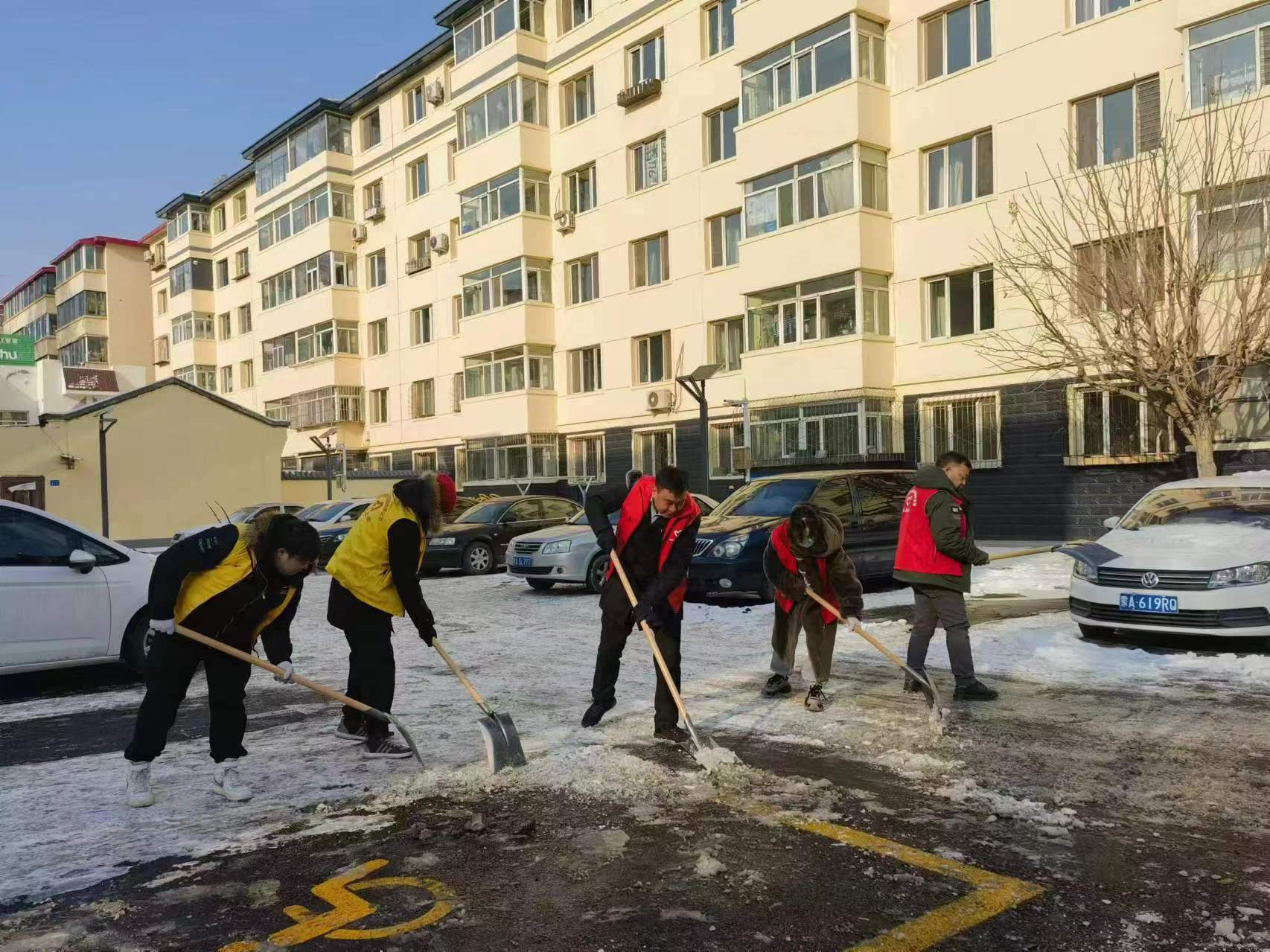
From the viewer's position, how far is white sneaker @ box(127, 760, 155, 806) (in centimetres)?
486

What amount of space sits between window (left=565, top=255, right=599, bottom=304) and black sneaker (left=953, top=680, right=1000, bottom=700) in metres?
23.4

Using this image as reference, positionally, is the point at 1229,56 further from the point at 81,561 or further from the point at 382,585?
the point at 81,561

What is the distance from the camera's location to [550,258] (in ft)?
101

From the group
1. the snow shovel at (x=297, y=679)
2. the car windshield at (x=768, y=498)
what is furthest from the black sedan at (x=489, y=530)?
the snow shovel at (x=297, y=679)

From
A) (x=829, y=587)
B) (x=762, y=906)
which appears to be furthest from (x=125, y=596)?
(x=762, y=906)

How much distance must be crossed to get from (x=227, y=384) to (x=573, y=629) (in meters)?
43.6

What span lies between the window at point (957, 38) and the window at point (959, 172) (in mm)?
1539

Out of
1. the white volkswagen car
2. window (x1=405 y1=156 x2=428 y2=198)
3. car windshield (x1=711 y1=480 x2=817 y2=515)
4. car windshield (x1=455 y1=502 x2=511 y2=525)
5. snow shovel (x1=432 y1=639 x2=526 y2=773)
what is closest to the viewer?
snow shovel (x1=432 y1=639 x2=526 y2=773)

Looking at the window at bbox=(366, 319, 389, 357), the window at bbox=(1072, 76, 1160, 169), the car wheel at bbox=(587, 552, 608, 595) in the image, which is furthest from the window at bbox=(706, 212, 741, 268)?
the window at bbox=(366, 319, 389, 357)

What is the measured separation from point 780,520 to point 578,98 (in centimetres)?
2164

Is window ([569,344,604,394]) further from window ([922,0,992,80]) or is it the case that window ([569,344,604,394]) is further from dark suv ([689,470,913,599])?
dark suv ([689,470,913,599])

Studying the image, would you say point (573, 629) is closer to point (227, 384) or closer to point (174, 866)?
point (174, 866)

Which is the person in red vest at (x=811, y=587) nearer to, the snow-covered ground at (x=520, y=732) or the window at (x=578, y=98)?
the snow-covered ground at (x=520, y=732)

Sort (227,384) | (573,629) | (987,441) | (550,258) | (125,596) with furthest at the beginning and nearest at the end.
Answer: (227,384) → (550,258) → (987,441) → (573,629) → (125,596)
